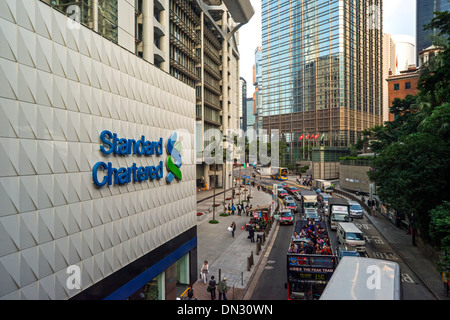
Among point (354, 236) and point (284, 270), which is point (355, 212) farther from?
point (284, 270)

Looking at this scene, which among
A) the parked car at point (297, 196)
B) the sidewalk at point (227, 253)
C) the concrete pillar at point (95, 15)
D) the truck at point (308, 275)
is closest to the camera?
the truck at point (308, 275)

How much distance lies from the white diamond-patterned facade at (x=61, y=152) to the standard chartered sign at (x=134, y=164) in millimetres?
243

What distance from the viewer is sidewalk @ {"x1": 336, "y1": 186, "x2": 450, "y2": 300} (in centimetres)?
1711

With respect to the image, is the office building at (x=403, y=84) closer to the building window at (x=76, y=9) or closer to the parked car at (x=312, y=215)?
the parked car at (x=312, y=215)

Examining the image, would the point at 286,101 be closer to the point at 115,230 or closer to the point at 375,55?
the point at 375,55

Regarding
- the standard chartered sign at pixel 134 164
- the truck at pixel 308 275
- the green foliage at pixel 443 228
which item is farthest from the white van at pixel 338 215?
the standard chartered sign at pixel 134 164

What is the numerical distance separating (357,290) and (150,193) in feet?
31.4

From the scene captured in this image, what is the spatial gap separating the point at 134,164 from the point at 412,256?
22851 mm

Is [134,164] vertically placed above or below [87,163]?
below

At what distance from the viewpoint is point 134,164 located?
1235 centimetres

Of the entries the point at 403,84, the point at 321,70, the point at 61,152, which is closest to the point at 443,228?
the point at 61,152

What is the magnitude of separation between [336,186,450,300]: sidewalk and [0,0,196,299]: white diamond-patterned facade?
17112 mm

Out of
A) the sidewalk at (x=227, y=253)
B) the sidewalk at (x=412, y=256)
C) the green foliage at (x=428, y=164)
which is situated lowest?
the sidewalk at (x=412, y=256)

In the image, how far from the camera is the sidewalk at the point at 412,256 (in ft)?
56.1
